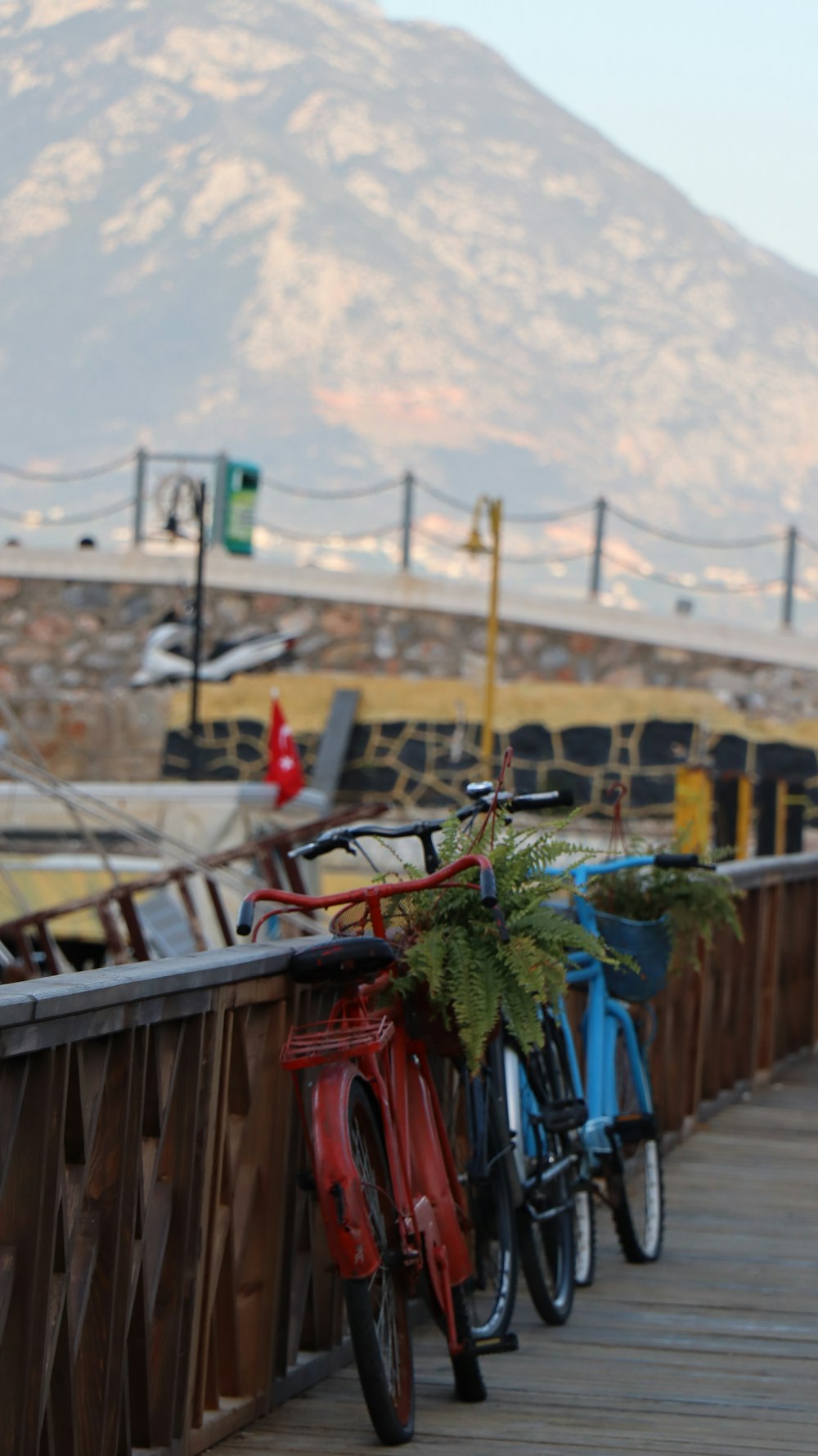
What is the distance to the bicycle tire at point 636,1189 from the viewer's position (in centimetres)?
526

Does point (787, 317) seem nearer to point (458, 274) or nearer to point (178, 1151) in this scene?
point (458, 274)

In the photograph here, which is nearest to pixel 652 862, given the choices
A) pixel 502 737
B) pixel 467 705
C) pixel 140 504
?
pixel 502 737

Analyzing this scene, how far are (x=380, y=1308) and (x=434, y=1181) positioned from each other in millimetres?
284

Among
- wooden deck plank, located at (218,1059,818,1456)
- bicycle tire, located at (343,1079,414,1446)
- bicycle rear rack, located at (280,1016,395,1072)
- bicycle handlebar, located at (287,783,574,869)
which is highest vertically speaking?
bicycle handlebar, located at (287,783,574,869)

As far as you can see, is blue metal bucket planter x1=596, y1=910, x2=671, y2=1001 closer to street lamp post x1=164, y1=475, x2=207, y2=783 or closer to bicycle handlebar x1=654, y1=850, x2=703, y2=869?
bicycle handlebar x1=654, y1=850, x2=703, y2=869

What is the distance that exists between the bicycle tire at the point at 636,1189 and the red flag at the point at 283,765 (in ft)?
26.6

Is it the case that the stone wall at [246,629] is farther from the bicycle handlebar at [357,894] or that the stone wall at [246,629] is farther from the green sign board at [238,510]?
the bicycle handlebar at [357,894]

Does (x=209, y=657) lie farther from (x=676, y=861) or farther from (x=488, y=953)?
(x=488, y=953)

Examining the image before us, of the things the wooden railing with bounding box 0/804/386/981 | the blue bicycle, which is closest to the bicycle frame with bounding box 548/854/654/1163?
the blue bicycle

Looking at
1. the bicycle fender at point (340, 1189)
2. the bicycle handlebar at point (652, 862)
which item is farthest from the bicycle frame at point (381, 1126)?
the bicycle handlebar at point (652, 862)

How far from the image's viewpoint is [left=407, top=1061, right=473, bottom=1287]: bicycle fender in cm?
396

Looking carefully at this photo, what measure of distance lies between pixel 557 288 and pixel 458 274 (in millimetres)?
10467

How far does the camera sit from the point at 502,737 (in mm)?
19875

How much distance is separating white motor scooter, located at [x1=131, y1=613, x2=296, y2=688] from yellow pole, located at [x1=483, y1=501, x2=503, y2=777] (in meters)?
2.41
